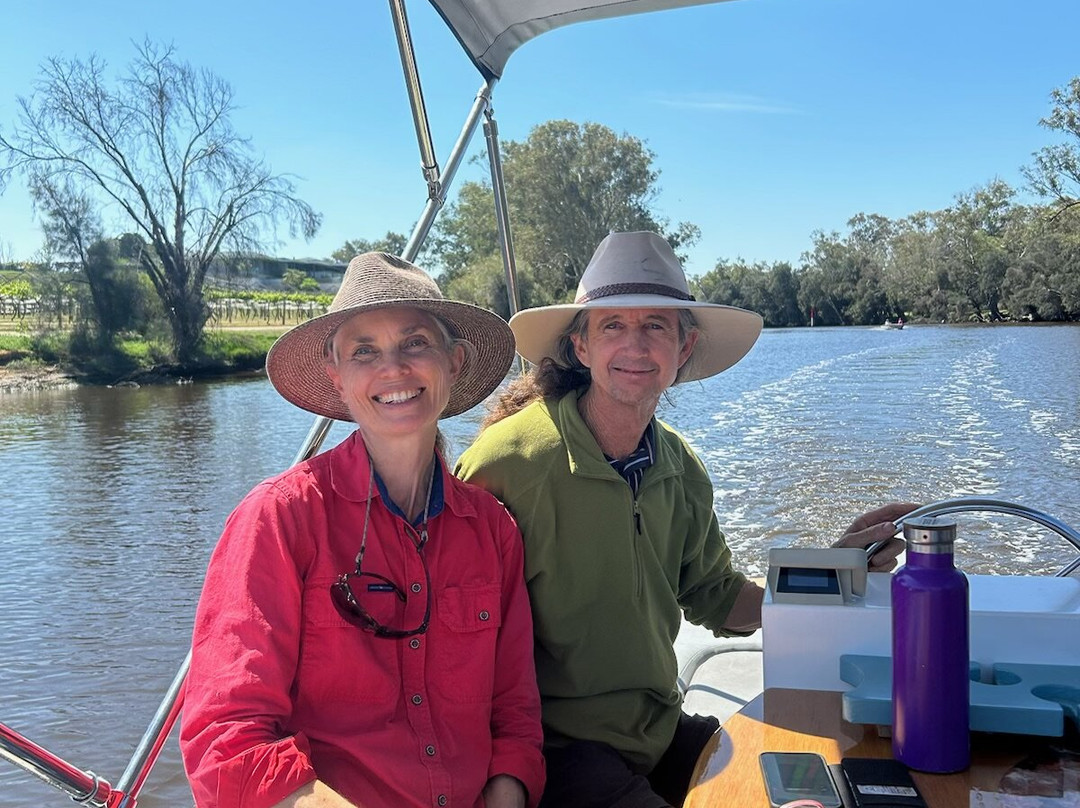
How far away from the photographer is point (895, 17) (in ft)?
101

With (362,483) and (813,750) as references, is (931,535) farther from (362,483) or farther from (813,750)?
(362,483)

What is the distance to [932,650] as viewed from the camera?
0.93m

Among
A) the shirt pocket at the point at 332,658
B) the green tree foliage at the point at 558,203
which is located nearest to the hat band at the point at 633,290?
the shirt pocket at the point at 332,658

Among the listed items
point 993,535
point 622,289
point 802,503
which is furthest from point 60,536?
point 622,289

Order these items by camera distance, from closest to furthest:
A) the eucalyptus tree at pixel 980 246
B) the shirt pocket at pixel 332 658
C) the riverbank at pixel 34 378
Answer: the shirt pocket at pixel 332 658 < the riverbank at pixel 34 378 < the eucalyptus tree at pixel 980 246

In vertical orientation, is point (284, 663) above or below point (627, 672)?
above

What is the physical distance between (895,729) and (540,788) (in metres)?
0.60

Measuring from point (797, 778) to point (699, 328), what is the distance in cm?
106

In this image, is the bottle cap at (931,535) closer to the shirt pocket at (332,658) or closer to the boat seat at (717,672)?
the shirt pocket at (332,658)

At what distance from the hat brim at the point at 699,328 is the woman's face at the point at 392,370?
0.30 meters

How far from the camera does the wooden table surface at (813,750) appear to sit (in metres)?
0.94

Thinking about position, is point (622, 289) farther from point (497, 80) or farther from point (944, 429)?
point (944, 429)

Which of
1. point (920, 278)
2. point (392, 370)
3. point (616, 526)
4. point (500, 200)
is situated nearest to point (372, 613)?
point (392, 370)

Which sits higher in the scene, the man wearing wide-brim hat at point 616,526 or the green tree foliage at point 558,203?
the green tree foliage at point 558,203
